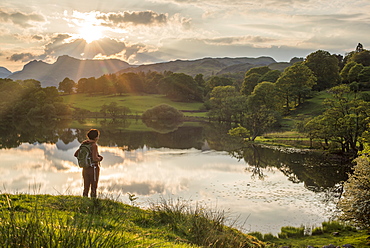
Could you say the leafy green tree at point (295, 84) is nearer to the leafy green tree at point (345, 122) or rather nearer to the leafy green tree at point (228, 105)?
the leafy green tree at point (228, 105)

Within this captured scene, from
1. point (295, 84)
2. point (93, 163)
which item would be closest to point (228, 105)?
point (295, 84)

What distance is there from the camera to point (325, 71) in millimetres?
77750

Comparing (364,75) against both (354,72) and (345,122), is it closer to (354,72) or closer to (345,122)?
(354,72)

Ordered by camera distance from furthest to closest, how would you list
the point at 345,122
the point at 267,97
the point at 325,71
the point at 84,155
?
the point at 325,71 < the point at 267,97 < the point at 345,122 < the point at 84,155

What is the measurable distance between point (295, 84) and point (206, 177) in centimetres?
5061

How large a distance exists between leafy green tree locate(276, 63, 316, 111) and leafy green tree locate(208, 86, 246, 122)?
9.31m

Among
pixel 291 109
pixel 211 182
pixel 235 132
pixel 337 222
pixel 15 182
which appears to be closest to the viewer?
pixel 337 222

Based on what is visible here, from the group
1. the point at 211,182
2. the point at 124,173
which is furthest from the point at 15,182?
the point at 211,182

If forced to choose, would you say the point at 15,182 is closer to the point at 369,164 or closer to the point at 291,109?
the point at 369,164

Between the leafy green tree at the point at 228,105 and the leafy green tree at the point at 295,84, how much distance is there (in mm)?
9305

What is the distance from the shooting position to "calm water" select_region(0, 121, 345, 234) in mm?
17922

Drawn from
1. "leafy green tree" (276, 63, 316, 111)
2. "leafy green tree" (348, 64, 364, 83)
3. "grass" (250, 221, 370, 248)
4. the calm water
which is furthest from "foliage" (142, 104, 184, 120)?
"grass" (250, 221, 370, 248)

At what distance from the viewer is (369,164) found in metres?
13.9

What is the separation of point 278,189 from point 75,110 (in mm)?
84251
